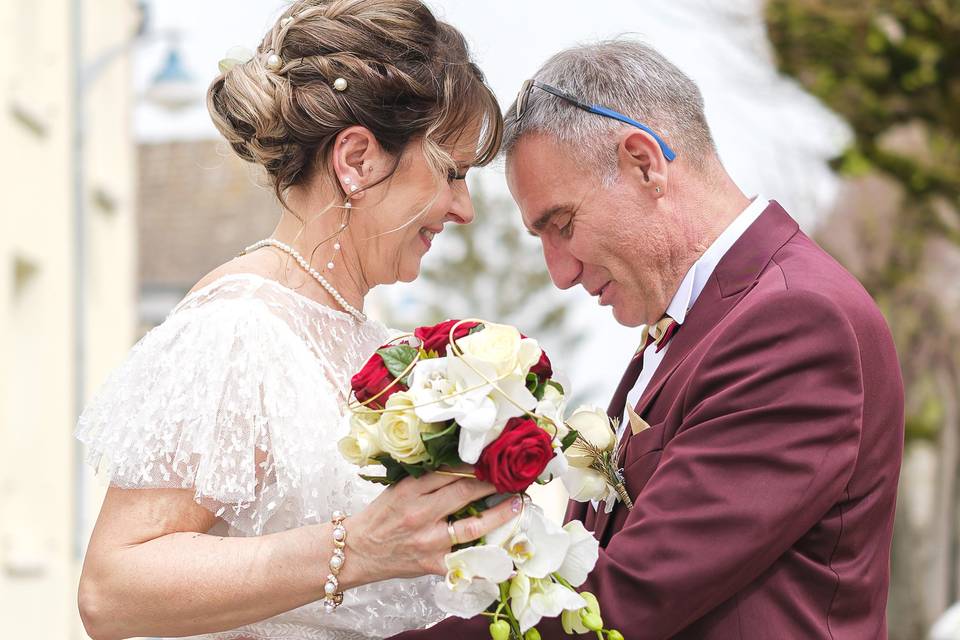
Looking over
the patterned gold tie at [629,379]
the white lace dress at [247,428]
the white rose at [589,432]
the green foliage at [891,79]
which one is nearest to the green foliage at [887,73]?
the green foliage at [891,79]

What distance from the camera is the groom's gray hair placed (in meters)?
3.89

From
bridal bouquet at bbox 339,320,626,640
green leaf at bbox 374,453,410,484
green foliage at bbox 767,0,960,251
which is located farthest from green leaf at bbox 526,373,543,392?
green foliage at bbox 767,0,960,251

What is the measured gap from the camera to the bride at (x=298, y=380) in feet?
10.6

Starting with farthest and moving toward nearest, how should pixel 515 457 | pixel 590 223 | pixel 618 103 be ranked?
pixel 590 223 < pixel 618 103 < pixel 515 457

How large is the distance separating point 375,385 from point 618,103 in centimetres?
137

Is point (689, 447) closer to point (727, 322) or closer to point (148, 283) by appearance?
point (727, 322)

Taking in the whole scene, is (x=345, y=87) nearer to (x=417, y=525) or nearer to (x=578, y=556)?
(x=417, y=525)

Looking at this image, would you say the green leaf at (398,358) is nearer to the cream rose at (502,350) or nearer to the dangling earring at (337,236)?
the cream rose at (502,350)

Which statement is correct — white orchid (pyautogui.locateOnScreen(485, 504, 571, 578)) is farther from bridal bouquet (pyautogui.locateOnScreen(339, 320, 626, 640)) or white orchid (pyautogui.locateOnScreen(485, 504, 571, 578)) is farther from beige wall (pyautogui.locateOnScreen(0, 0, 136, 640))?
beige wall (pyautogui.locateOnScreen(0, 0, 136, 640))

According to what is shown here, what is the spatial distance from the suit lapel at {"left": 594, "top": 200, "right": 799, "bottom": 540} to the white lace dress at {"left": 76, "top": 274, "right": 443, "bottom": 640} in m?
0.74

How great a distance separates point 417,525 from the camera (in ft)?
9.99

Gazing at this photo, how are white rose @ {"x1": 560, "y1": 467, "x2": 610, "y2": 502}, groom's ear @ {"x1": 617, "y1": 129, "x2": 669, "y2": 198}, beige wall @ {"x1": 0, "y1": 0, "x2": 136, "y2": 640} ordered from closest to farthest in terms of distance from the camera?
white rose @ {"x1": 560, "y1": 467, "x2": 610, "y2": 502} → groom's ear @ {"x1": 617, "y1": 129, "x2": 669, "y2": 198} → beige wall @ {"x1": 0, "y1": 0, "x2": 136, "y2": 640}

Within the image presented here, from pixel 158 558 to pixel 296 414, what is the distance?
1.65 ft

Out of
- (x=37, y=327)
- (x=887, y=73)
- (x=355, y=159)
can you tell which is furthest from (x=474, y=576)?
A: (x=887, y=73)
